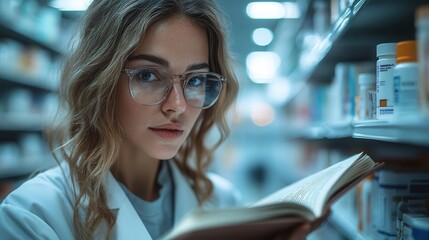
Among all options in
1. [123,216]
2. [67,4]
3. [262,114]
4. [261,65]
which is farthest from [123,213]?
[262,114]

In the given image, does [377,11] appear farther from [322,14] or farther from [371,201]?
[322,14]

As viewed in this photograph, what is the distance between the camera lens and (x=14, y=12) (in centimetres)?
353

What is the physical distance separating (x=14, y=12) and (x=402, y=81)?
3509 millimetres

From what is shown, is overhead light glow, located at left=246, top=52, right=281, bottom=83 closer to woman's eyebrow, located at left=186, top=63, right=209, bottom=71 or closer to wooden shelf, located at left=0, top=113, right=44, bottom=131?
wooden shelf, located at left=0, top=113, right=44, bottom=131

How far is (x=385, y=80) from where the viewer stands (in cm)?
109

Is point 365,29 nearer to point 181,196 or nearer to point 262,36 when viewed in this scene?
point 181,196

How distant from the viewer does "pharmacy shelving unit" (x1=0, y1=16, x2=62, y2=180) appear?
361 centimetres

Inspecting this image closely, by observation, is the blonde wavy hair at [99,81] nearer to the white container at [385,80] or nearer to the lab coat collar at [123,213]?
the lab coat collar at [123,213]

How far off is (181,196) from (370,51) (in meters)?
1.07

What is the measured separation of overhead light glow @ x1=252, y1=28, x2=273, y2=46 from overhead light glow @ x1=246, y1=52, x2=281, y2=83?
0.69 metres

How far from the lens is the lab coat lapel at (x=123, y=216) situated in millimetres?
1272

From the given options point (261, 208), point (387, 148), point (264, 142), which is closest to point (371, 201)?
point (387, 148)

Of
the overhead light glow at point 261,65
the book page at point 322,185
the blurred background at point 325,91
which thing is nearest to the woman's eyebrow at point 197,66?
the blurred background at point 325,91

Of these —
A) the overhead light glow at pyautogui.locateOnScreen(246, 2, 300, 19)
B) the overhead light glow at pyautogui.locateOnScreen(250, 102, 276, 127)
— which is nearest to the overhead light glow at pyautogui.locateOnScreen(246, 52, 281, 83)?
the overhead light glow at pyautogui.locateOnScreen(250, 102, 276, 127)
